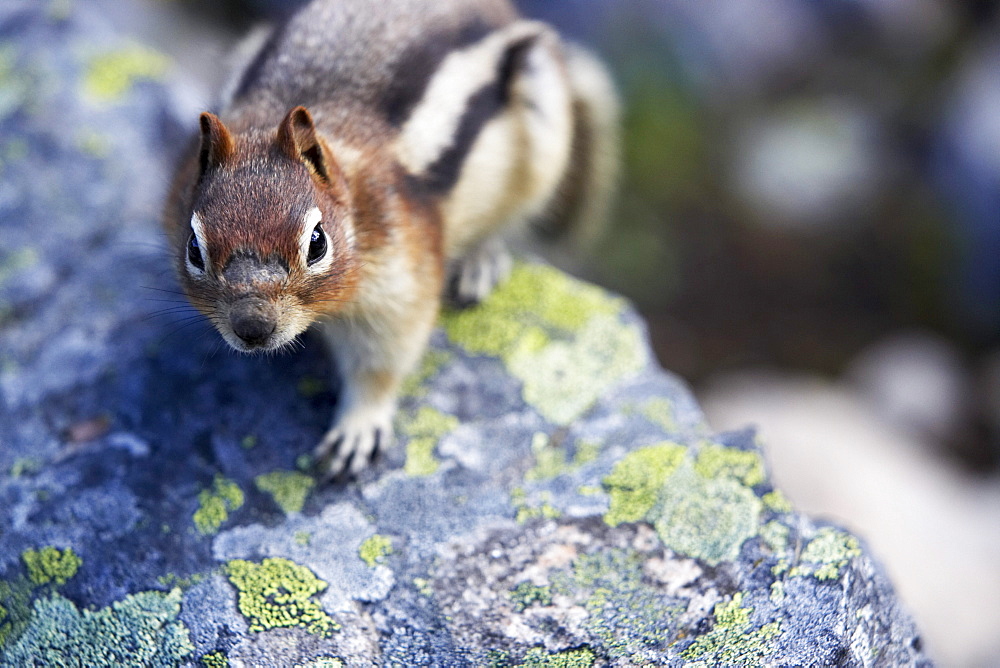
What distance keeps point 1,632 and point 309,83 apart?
2.56 metres

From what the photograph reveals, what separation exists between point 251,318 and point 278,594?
103 cm

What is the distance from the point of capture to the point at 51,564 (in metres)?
3.41

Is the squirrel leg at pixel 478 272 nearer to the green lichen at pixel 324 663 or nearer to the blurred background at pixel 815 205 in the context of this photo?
the green lichen at pixel 324 663

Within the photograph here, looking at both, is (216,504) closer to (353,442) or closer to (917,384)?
(353,442)

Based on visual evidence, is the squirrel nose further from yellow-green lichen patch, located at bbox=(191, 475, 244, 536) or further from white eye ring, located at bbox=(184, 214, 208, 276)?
yellow-green lichen patch, located at bbox=(191, 475, 244, 536)

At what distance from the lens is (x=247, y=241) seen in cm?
313

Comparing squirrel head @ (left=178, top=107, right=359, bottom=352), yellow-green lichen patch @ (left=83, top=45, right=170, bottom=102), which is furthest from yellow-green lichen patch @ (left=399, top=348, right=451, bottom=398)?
yellow-green lichen patch @ (left=83, top=45, right=170, bottom=102)

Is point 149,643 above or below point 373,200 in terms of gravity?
below

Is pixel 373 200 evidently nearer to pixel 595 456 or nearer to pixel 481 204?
pixel 481 204

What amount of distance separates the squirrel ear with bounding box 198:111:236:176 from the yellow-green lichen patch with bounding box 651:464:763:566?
85.0 inches

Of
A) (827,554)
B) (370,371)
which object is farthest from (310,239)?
(827,554)

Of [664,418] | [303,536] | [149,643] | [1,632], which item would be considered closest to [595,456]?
[664,418]

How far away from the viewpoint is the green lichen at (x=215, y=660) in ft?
10.1

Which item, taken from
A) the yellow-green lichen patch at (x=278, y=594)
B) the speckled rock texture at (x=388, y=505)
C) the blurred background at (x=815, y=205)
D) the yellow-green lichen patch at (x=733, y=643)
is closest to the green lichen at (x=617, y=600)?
the speckled rock texture at (x=388, y=505)
